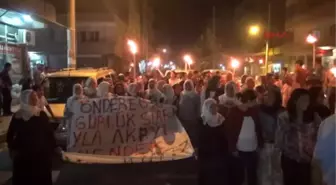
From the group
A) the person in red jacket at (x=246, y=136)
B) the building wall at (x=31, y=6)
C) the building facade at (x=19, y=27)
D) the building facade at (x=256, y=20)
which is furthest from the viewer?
the building facade at (x=256, y=20)

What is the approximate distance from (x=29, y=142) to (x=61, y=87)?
7414 mm

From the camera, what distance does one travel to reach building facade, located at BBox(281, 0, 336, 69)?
36719 mm

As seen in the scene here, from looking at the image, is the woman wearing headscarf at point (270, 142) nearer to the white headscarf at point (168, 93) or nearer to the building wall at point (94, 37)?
the white headscarf at point (168, 93)

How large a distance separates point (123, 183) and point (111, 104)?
4.69ft

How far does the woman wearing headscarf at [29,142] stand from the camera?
7.21 metres

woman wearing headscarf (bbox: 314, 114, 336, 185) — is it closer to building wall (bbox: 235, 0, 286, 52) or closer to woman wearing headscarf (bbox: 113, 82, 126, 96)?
woman wearing headscarf (bbox: 113, 82, 126, 96)

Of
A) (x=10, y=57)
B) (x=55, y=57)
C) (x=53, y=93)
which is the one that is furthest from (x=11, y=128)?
(x=55, y=57)

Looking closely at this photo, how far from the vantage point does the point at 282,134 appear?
7.21m

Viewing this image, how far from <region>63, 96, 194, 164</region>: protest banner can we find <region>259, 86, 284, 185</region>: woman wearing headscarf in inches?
61.2

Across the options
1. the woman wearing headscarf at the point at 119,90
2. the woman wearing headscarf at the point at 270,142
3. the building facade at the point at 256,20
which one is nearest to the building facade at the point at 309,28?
the building facade at the point at 256,20

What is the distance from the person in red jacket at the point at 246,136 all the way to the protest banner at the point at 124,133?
3.79 feet

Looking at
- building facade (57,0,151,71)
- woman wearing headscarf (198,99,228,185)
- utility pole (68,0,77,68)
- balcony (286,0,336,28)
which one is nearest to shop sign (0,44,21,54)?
utility pole (68,0,77,68)

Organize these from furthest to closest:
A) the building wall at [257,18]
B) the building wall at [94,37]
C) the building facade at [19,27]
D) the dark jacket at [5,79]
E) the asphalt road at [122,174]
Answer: the building wall at [257,18] → the building wall at [94,37] → the building facade at [19,27] → the dark jacket at [5,79] → the asphalt road at [122,174]

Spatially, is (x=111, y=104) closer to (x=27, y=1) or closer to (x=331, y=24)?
(x=27, y=1)
